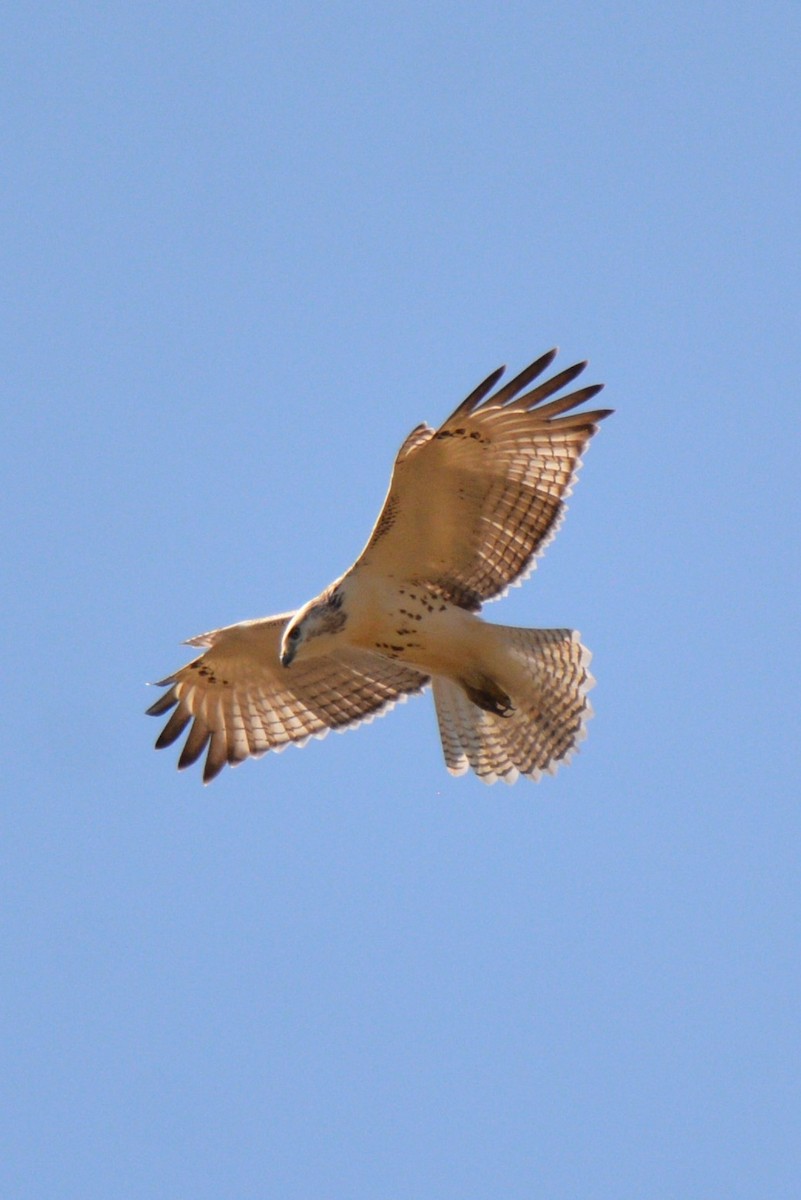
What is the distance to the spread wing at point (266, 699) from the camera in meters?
11.7

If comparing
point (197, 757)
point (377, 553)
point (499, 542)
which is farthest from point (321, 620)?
point (197, 757)

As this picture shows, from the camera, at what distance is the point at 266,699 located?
11883mm

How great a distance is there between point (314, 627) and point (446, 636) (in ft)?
3.13

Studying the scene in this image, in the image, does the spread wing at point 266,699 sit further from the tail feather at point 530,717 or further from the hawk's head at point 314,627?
the hawk's head at point 314,627

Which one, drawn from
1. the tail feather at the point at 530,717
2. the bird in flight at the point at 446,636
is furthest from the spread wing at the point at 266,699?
the tail feather at the point at 530,717

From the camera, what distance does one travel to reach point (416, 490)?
1036 cm

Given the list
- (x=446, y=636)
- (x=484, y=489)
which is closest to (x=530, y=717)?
(x=446, y=636)

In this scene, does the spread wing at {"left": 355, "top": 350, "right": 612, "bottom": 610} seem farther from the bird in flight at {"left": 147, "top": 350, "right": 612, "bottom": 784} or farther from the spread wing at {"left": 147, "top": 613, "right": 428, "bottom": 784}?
the spread wing at {"left": 147, "top": 613, "right": 428, "bottom": 784}

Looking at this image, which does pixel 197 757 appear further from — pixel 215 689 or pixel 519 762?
pixel 519 762

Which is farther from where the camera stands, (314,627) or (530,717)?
(530,717)

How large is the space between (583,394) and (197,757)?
3.84 meters

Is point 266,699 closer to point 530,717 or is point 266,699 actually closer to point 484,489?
point 530,717

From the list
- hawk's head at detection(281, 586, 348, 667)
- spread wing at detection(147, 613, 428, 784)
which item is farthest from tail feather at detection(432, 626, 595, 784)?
hawk's head at detection(281, 586, 348, 667)

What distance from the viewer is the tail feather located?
435 inches
